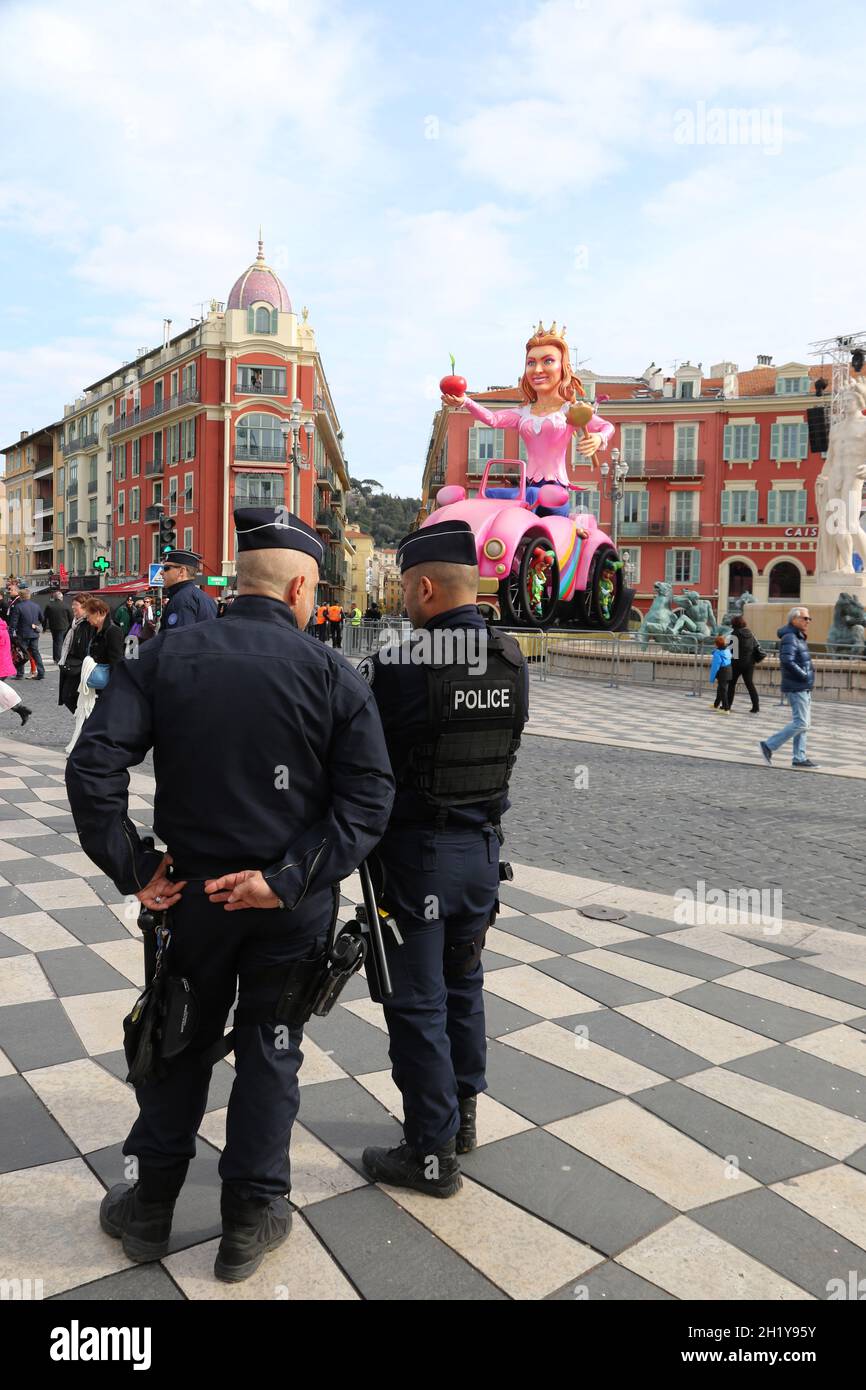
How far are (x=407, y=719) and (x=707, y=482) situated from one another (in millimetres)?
49237

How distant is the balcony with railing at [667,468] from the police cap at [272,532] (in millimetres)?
48191

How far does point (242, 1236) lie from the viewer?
241cm

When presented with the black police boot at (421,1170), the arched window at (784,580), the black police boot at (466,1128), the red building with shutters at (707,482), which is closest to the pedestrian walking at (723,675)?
the black police boot at (466,1128)

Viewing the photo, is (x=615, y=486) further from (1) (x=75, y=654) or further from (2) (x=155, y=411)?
(1) (x=75, y=654)

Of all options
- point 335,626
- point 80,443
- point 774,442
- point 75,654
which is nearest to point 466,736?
point 75,654

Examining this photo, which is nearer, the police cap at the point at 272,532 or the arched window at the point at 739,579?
the police cap at the point at 272,532

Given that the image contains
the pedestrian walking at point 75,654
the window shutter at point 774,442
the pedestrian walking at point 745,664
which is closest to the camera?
the pedestrian walking at point 75,654

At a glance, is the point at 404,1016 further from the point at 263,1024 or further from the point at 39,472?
the point at 39,472

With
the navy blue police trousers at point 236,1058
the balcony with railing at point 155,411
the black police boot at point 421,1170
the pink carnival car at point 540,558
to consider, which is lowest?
the black police boot at point 421,1170

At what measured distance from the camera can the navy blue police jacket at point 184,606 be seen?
777 cm

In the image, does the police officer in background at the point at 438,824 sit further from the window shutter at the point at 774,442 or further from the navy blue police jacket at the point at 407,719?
the window shutter at the point at 774,442

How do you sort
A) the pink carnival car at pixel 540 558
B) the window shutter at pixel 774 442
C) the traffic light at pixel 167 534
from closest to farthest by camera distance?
1. the traffic light at pixel 167 534
2. the pink carnival car at pixel 540 558
3. the window shutter at pixel 774 442

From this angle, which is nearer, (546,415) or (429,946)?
(429,946)

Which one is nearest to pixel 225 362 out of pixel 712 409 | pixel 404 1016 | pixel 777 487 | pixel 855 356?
pixel 712 409
